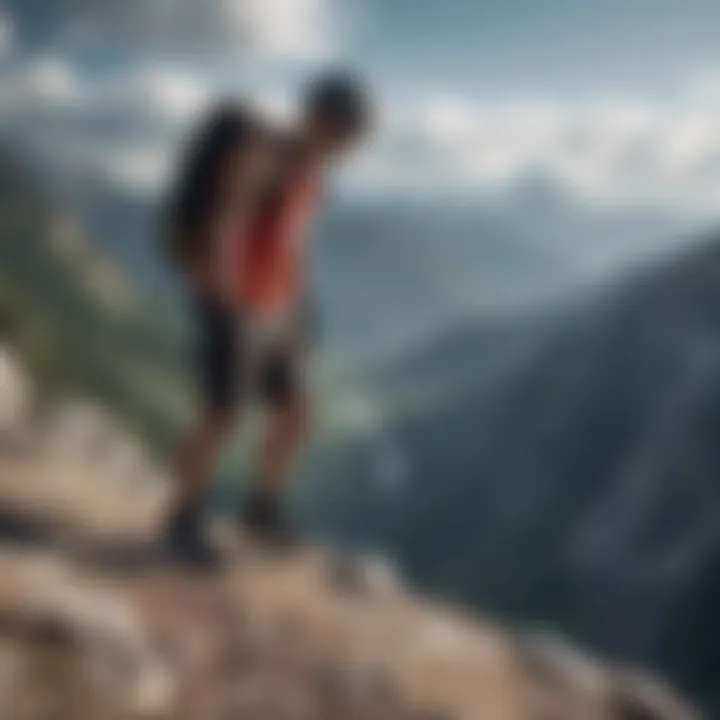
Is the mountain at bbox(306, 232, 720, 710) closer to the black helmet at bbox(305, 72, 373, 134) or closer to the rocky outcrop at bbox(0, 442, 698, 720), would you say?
the rocky outcrop at bbox(0, 442, 698, 720)

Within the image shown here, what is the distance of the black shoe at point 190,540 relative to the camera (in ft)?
7.71

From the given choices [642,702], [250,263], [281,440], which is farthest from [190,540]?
[642,702]

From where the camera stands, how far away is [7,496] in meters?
2.62

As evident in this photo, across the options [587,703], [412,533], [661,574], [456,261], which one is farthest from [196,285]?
[661,574]

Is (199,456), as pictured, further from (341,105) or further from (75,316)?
(75,316)

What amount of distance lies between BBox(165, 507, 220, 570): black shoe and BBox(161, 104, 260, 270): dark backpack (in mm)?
616

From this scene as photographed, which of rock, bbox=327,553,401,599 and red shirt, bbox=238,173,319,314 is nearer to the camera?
red shirt, bbox=238,173,319,314

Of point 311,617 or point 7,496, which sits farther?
point 7,496

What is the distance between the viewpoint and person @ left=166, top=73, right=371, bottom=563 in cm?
215

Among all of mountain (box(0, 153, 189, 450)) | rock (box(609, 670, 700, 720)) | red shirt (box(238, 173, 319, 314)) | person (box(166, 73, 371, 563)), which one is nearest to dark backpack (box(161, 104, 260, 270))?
person (box(166, 73, 371, 563))

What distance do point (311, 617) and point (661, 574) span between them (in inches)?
416

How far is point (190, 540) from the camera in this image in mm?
2385

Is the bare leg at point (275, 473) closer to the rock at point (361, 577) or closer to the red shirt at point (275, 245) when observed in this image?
the rock at point (361, 577)

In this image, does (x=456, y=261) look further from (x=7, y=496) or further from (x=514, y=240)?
(x=7, y=496)
